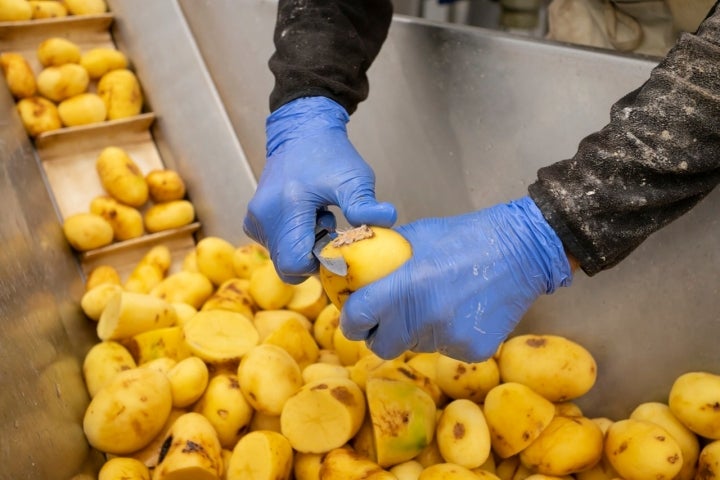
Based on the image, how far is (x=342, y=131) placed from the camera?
103cm

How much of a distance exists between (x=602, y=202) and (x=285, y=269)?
0.43 meters

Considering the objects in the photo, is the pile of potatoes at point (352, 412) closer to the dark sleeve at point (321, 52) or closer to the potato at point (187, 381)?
the potato at point (187, 381)

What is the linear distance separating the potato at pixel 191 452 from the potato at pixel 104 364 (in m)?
0.17

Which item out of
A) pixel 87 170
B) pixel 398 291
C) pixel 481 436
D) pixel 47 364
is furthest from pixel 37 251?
pixel 481 436

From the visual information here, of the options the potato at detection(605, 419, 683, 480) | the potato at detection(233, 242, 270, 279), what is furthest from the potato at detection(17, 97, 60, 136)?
the potato at detection(605, 419, 683, 480)

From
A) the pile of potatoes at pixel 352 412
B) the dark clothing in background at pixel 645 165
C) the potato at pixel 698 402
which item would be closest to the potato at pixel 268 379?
the pile of potatoes at pixel 352 412

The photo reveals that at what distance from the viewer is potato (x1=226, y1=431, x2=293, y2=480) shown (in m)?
0.90

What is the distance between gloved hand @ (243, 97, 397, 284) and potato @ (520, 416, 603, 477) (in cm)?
42

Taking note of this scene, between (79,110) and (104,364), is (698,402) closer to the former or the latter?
(104,364)

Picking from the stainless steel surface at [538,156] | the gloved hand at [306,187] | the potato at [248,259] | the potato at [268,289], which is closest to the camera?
the gloved hand at [306,187]

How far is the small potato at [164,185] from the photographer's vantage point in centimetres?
157

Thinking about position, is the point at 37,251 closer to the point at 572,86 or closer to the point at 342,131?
the point at 342,131

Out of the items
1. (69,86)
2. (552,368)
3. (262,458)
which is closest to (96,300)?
(262,458)

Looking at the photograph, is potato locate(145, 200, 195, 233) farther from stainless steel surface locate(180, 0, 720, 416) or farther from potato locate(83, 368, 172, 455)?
potato locate(83, 368, 172, 455)
